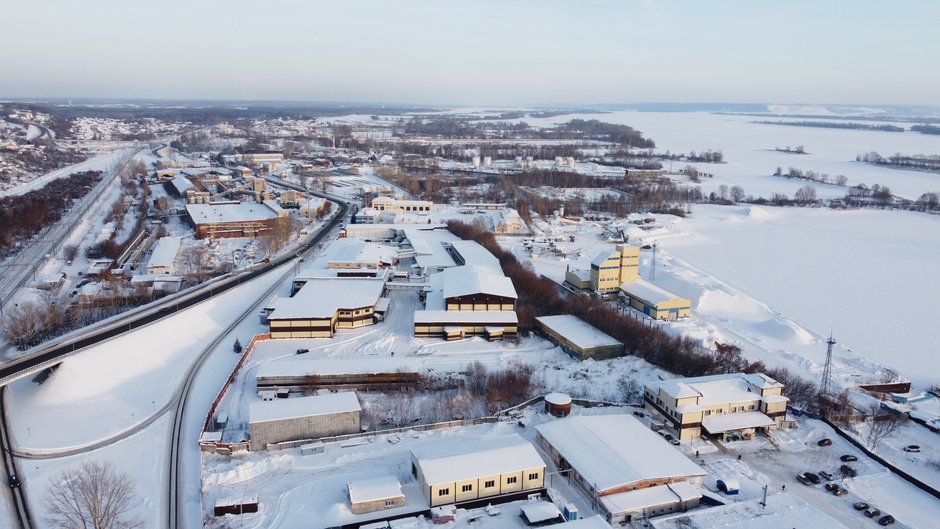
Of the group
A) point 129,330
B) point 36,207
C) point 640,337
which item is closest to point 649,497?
point 640,337

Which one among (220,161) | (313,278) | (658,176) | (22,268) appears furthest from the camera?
(220,161)

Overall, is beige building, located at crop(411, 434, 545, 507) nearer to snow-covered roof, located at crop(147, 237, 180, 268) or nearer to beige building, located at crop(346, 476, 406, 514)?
beige building, located at crop(346, 476, 406, 514)

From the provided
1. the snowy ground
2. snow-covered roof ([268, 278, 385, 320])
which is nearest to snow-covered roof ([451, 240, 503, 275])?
snow-covered roof ([268, 278, 385, 320])

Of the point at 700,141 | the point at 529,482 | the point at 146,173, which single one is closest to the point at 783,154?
the point at 700,141

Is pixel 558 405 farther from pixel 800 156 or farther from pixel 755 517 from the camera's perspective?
pixel 800 156

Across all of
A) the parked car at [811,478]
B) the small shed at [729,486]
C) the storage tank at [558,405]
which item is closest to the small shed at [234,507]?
the storage tank at [558,405]

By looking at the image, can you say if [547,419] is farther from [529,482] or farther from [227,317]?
[227,317]

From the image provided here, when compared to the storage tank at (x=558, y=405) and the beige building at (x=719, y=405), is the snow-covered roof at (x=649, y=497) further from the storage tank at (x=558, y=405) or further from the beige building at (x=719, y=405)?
the storage tank at (x=558, y=405)
